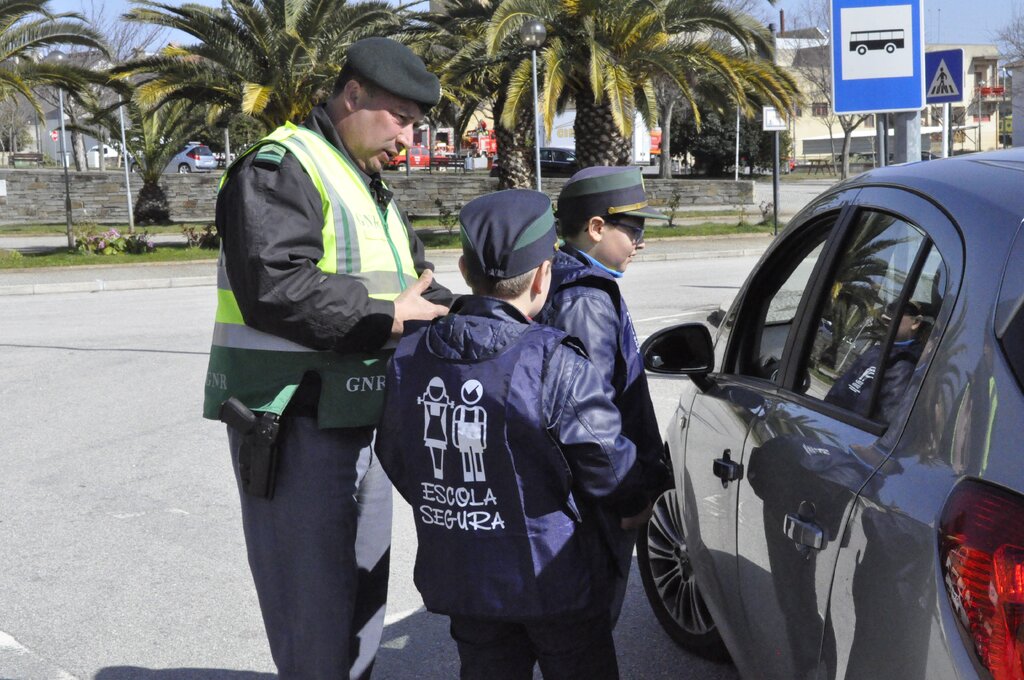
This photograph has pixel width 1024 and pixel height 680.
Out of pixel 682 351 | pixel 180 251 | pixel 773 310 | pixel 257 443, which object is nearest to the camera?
pixel 257 443

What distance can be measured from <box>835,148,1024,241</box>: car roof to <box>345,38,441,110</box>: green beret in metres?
1.12

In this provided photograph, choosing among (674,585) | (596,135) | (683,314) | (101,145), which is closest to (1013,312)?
(674,585)

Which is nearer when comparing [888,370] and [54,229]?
[888,370]

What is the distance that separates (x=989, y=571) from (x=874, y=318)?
92cm

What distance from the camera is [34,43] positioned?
68.1 feet

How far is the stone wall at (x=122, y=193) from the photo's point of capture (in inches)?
1224

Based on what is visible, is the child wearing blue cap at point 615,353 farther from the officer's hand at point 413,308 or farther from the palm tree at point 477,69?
the palm tree at point 477,69

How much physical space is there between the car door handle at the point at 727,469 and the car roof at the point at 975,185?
746 mm

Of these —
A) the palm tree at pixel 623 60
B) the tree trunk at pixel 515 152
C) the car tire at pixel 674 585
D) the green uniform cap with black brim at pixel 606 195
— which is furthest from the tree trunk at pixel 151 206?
the green uniform cap with black brim at pixel 606 195

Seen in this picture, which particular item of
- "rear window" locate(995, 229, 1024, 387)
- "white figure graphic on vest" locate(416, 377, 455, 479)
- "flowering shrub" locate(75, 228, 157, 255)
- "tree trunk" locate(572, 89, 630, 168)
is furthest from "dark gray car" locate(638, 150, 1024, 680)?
"tree trunk" locate(572, 89, 630, 168)

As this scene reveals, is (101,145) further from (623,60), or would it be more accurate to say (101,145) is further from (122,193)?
(623,60)

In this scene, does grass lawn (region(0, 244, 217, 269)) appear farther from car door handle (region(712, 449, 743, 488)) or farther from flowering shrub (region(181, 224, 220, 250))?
car door handle (region(712, 449, 743, 488))

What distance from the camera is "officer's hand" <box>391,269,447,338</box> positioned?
9.12 ft

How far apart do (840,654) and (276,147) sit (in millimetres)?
1667
